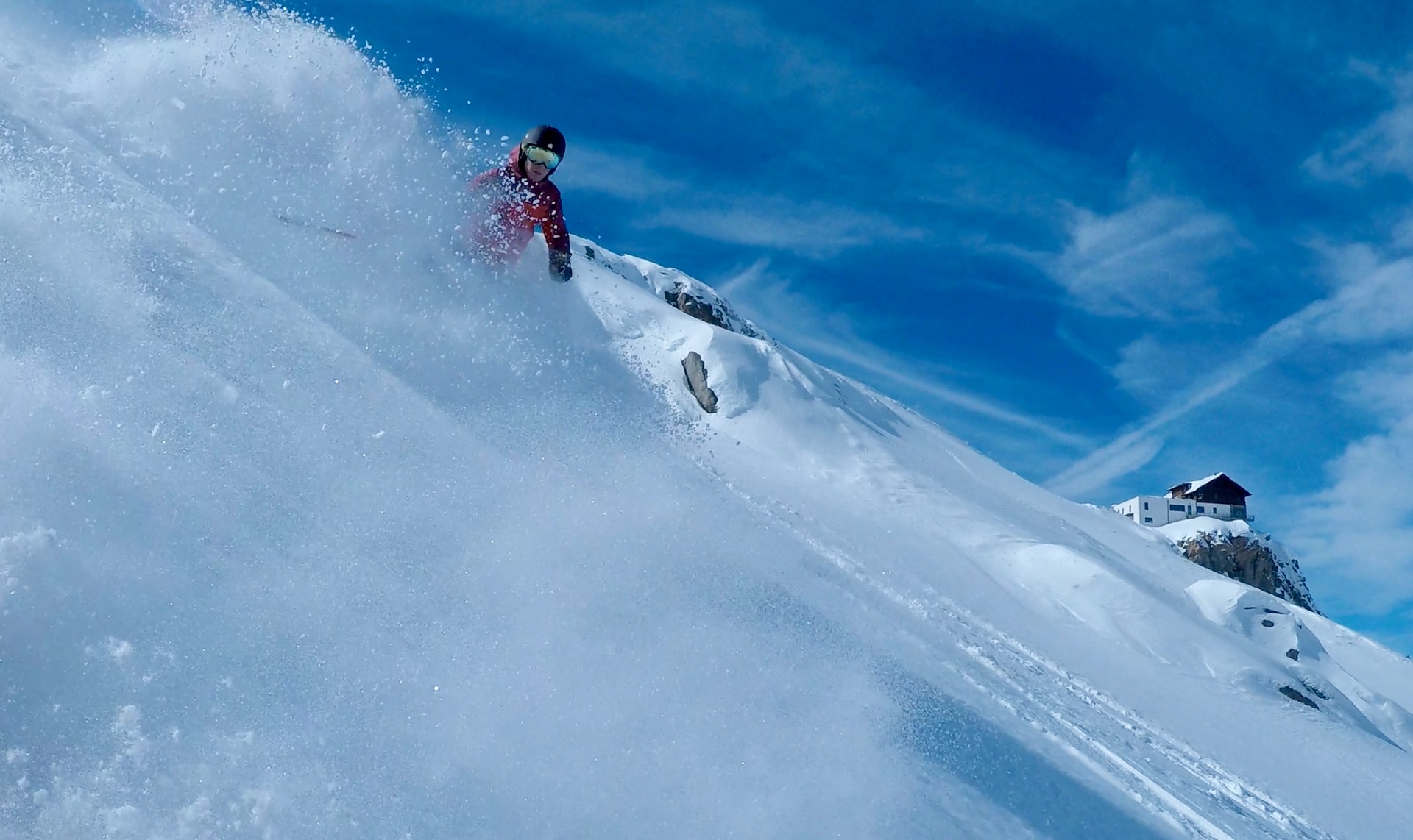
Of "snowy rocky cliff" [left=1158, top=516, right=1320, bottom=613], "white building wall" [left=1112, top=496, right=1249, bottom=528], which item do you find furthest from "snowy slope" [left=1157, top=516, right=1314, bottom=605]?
"white building wall" [left=1112, top=496, right=1249, bottom=528]

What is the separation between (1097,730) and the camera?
650 cm

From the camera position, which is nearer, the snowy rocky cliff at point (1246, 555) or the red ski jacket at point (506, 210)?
the red ski jacket at point (506, 210)

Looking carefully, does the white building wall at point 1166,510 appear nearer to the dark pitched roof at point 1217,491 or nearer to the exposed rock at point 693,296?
the dark pitched roof at point 1217,491

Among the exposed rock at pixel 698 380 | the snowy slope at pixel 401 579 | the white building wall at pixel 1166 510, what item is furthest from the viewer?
the white building wall at pixel 1166 510

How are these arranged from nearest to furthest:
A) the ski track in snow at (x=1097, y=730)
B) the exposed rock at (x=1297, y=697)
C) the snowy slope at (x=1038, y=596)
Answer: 1. the ski track in snow at (x=1097, y=730)
2. the snowy slope at (x=1038, y=596)
3. the exposed rock at (x=1297, y=697)

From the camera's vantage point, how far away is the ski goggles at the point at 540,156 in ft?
24.6

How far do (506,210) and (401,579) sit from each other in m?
4.18

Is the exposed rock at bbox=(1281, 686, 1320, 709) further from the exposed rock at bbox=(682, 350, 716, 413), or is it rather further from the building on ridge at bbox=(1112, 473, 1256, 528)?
the building on ridge at bbox=(1112, 473, 1256, 528)

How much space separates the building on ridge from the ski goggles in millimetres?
77959

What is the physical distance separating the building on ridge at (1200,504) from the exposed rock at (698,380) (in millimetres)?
67339

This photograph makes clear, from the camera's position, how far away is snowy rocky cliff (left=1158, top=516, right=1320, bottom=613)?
53.8 metres

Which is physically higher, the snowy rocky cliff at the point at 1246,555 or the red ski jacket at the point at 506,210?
the snowy rocky cliff at the point at 1246,555

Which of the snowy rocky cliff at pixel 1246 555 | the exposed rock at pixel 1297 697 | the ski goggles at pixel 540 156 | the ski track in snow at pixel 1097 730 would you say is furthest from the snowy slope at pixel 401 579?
the snowy rocky cliff at pixel 1246 555

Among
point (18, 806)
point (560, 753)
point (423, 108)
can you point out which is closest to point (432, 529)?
point (560, 753)
